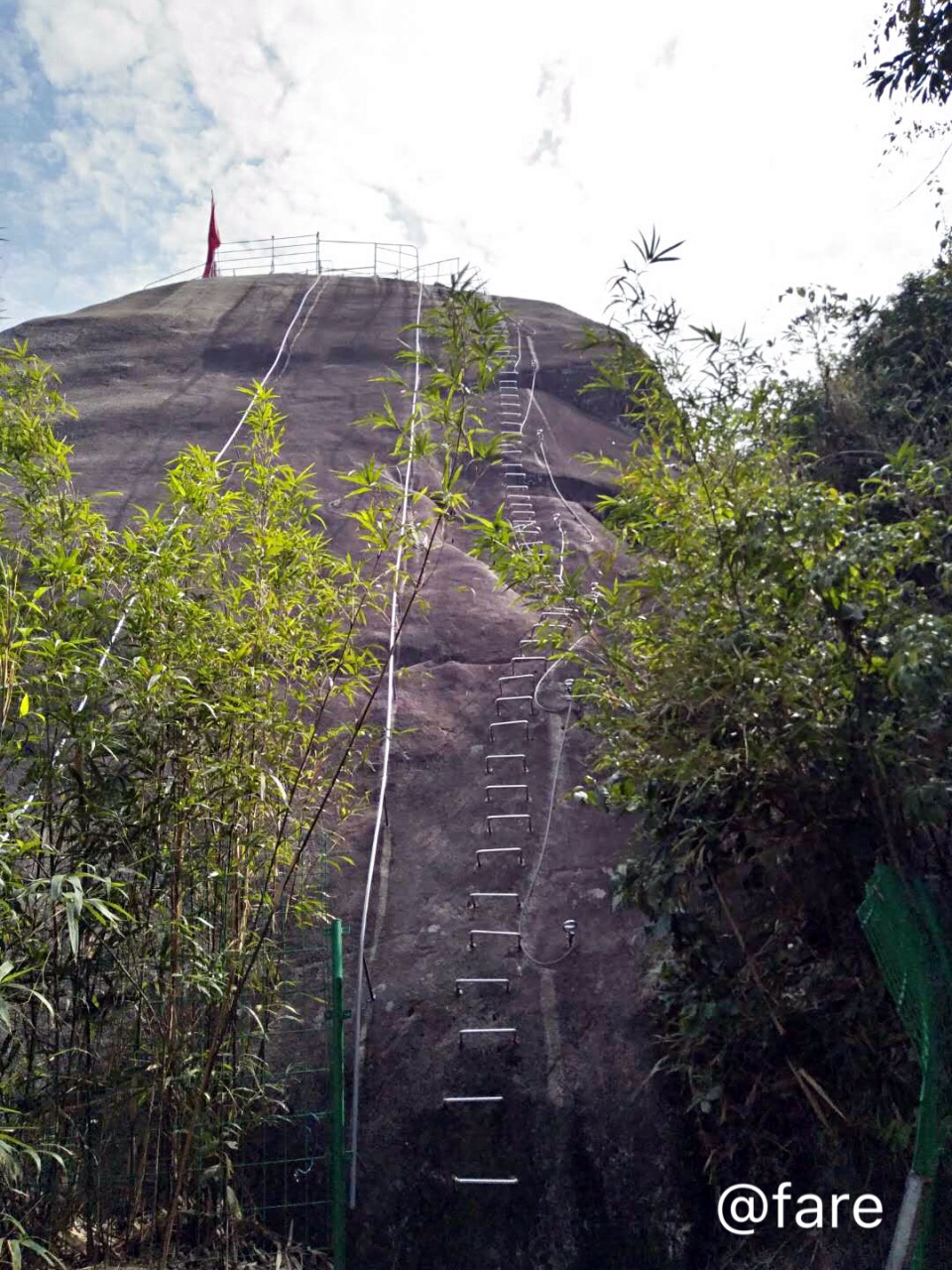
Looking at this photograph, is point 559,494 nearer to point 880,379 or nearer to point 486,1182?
point 880,379

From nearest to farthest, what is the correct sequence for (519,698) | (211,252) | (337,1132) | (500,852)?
(337,1132) → (500,852) → (519,698) → (211,252)

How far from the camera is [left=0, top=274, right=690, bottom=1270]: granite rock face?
4125 mm

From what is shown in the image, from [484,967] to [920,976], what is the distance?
2501 millimetres

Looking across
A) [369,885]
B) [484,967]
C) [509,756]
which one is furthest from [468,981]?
[509,756]

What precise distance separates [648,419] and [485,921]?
2576 millimetres

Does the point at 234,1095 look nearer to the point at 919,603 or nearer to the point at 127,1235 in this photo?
the point at 127,1235

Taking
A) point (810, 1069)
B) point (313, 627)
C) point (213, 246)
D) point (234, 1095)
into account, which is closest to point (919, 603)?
point (810, 1069)

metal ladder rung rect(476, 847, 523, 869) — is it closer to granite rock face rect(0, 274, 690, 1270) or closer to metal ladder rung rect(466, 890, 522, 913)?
granite rock face rect(0, 274, 690, 1270)

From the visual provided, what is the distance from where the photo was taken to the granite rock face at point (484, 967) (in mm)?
4125

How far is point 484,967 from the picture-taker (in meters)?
5.09

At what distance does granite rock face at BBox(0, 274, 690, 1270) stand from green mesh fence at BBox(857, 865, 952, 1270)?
143cm

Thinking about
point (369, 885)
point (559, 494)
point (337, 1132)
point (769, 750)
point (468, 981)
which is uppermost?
point (559, 494)

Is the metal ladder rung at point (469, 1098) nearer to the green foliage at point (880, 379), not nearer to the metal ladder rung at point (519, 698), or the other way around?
the metal ladder rung at point (519, 698)

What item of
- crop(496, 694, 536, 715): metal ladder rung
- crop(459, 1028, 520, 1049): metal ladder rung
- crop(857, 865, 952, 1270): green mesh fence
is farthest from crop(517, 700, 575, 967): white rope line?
crop(857, 865, 952, 1270): green mesh fence
